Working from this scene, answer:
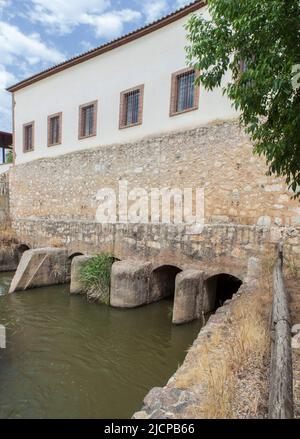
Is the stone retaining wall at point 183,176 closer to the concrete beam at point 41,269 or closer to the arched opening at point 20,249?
the arched opening at point 20,249

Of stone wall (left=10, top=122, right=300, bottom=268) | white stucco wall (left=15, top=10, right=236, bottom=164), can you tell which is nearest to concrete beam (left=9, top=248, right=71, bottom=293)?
stone wall (left=10, top=122, right=300, bottom=268)

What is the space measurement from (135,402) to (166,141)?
7275mm

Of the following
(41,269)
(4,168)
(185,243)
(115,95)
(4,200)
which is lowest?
(41,269)

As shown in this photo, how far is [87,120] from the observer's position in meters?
13.1

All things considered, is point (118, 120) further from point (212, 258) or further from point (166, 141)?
point (212, 258)

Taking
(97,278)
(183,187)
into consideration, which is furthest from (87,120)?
(97,278)

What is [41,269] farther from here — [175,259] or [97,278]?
[175,259]

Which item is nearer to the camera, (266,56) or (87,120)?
(266,56)

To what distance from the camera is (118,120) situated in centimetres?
1176

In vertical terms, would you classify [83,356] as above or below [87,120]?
below

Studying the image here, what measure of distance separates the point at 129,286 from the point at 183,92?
20.8ft

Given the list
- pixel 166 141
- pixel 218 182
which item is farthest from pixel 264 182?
pixel 166 141

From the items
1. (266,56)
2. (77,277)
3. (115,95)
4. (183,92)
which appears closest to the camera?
(266,56)

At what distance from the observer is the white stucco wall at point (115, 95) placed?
986cm
